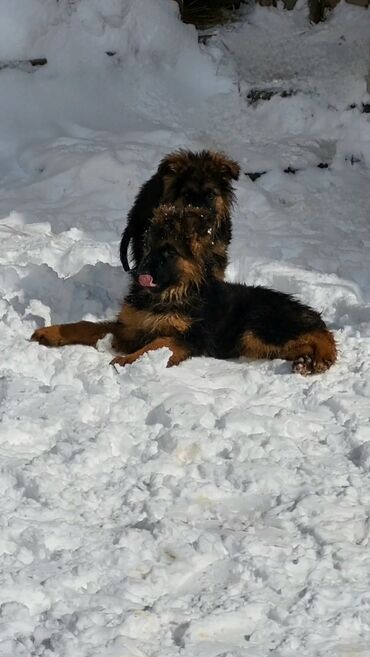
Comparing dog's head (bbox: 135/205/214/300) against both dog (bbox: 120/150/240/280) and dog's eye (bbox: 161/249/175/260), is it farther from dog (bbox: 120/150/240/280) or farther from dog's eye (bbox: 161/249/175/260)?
dog (bbox: 120/150/240/280)

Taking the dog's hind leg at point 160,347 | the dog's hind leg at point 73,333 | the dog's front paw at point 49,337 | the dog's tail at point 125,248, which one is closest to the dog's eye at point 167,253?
the dog's hind leg at point 160,347

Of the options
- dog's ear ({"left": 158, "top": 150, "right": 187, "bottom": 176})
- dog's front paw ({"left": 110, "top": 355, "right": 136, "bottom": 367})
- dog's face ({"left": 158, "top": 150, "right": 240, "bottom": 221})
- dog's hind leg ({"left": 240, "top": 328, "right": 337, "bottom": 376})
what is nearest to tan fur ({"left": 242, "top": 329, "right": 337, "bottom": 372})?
dog's hind leg ({"left": 240, "top": 328, "right": 337, "bottom": 376})

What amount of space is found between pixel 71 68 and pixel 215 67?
63.6 inches

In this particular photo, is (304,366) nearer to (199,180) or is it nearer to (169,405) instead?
(169,405)

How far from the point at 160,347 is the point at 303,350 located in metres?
0.82

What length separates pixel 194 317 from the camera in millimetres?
5895

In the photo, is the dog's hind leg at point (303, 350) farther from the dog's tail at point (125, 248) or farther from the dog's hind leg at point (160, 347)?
the dog's tail at point (125, 248)

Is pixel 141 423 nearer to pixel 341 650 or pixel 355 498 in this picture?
pixel 355 498

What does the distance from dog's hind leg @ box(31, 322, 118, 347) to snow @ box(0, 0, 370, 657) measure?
127 mm

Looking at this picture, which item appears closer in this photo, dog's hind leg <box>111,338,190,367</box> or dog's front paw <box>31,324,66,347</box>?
dog's hind leg <box>111,338,190,367</box>

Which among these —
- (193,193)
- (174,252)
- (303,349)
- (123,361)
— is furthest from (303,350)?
(193,193)

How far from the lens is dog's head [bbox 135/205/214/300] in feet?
18.6

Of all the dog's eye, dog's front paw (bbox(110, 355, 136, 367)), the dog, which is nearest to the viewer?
dog's front paw (bbox(110, 355, 136, 367))

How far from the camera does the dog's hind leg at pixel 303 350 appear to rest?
5627mm
